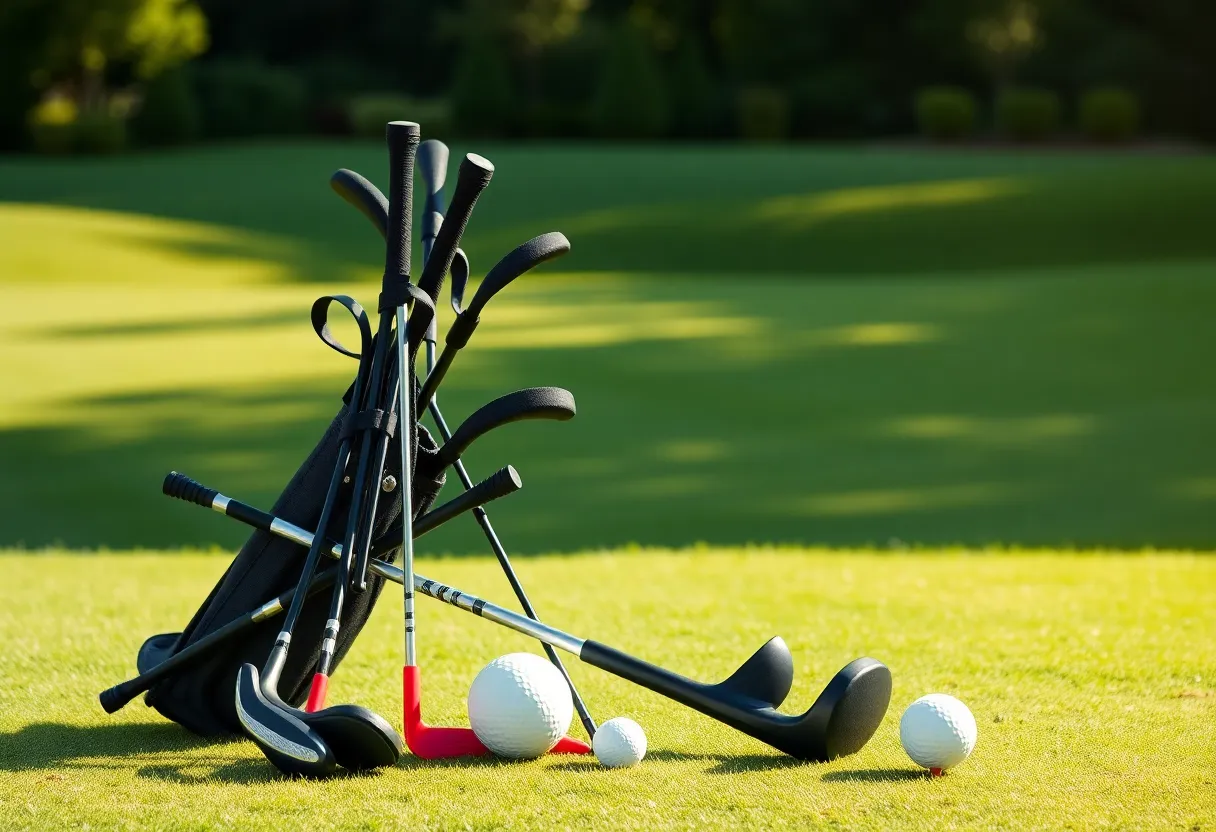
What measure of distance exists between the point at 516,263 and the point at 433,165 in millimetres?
551

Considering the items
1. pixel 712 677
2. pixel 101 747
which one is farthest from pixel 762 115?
pixel 101 747

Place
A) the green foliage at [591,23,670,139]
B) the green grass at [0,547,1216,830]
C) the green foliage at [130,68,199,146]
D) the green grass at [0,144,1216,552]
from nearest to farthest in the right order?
the green grass at [0,547,1216,830], the green grass at [0,144,1216,552], the green foliage at [130,68,199,146], the green foliage at [591,23,670,139]

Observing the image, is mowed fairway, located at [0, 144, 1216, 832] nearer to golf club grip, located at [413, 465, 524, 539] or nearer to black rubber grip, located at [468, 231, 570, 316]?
golf club grip, located at [413, 465, 524, 539]

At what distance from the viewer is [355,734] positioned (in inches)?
134

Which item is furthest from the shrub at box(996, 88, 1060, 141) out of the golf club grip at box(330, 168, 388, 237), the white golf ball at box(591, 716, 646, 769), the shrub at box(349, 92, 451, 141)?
the white golf ball at box(591, 716, 646, 769)

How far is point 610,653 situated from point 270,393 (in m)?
8.28

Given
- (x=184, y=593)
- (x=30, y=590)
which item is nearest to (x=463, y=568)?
(x=184, y=593)

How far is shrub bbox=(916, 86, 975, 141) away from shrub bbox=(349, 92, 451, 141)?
12.7 meters

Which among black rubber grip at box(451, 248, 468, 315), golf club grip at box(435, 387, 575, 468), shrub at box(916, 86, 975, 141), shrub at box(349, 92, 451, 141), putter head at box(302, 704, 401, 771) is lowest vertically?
putter head at box(302, 704, 401, 771)

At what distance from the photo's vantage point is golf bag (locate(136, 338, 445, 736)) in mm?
3822

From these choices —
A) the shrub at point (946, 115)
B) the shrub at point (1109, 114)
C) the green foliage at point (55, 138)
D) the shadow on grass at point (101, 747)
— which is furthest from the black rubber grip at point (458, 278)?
the shrub at point (1109, 114)

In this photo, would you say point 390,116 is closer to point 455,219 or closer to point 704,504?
point 704,504

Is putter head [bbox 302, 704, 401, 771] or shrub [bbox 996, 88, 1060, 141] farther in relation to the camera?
shrub [bbox 996, 88, 1060, 141]

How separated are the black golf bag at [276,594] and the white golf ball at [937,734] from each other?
1.29 meters
